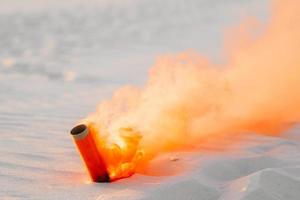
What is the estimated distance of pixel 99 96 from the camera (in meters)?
6.38

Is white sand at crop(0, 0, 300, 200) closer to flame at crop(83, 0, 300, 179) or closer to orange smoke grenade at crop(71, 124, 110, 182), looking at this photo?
orange smoke grenade at crop(71, 124, 110, 182)

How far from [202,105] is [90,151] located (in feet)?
5.46

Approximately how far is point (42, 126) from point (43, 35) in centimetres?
711

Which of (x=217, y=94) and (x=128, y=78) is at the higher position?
(x=217, y=94)

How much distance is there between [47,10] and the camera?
47.4ft

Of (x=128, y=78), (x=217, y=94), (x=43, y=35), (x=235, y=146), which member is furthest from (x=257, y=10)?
(x=235, y=146)

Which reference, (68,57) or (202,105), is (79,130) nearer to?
(202,105)

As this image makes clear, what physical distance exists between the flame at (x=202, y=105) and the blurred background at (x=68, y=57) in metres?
0.37

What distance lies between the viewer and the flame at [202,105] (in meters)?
3.25

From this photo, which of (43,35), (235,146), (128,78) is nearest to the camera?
(235,146)

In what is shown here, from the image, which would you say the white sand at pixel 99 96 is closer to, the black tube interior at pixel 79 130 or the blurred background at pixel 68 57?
the blurred background at pixel 68 57

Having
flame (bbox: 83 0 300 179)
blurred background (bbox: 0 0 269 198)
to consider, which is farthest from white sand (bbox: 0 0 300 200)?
flame (bbox: 83 0 300 179)

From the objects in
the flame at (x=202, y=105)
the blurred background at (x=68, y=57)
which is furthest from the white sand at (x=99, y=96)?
the flame at (x=202, y=105)

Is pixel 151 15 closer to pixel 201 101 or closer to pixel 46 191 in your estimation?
pixel 201 101
